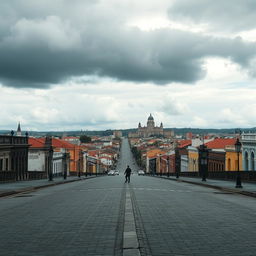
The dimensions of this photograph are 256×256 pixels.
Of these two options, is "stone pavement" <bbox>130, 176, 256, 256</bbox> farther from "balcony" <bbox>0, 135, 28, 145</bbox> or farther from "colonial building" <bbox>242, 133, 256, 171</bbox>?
"colonial building" <bbox>242, 133, 256, 171</bbox>

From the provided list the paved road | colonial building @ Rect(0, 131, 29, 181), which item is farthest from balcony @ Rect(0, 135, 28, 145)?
the paved road

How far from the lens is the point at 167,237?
8.78 meters

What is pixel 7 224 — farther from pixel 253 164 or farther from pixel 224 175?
pixel 253 164

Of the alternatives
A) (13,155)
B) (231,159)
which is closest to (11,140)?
(13,155)

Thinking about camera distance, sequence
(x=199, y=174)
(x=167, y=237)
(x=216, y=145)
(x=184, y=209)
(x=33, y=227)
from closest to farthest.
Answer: (x=167, y=237) → (x=33, y=227) → (x=184, y=209) → (x=199, y=174) → (x=216, y=145)

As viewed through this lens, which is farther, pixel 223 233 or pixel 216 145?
pixel 216 145

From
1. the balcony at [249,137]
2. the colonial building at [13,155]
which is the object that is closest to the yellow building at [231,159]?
the balcony at [249,137]

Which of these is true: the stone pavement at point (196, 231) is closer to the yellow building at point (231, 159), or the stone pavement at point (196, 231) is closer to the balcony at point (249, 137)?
the balcony at point (249, 137)

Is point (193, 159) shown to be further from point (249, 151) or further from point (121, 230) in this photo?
point (121, 230)

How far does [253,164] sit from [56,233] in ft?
165

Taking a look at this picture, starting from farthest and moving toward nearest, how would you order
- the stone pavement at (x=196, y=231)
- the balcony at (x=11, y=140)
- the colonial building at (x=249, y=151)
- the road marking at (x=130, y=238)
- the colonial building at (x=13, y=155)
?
the colonial building at (x=249, y=151) → the balcony at (x=11, y=140) → the colonial building at (x=13, y=155) → the stone pavement at (x=196, y=231) → the road marking at (x=130, y=238)

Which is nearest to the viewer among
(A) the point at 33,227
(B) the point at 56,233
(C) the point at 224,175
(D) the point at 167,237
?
(D) the point at 167,237

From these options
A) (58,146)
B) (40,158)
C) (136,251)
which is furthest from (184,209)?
(58,146)

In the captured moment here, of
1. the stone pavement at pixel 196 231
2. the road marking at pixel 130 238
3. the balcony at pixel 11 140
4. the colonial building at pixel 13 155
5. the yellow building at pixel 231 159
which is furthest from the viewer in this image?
the yellow building at pixel 231 159
